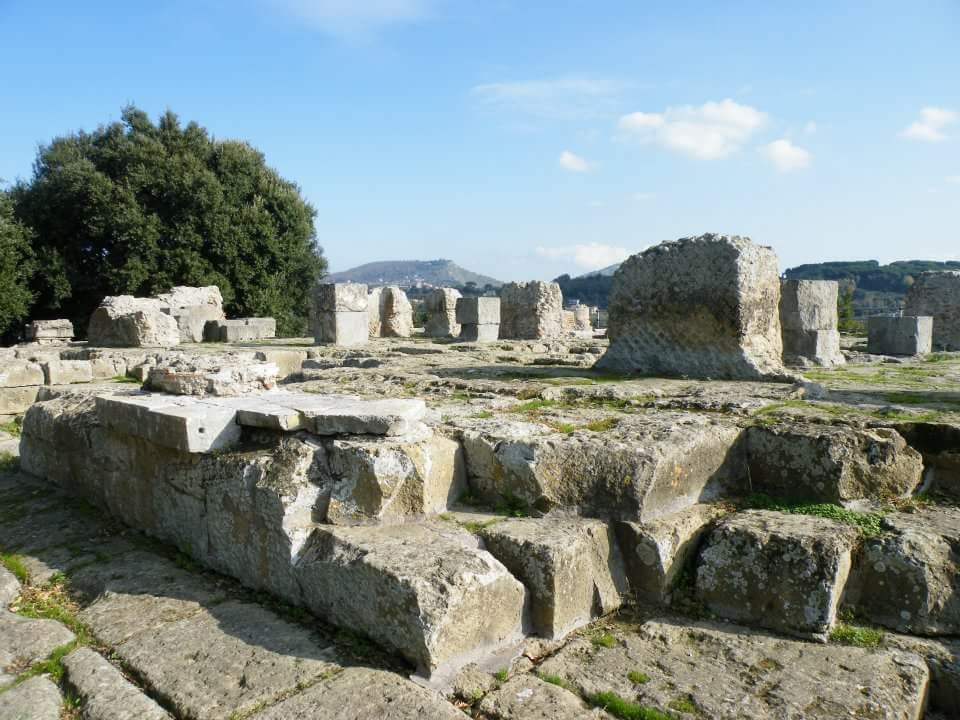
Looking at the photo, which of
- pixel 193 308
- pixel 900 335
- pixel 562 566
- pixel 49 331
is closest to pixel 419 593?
pixel 562 566

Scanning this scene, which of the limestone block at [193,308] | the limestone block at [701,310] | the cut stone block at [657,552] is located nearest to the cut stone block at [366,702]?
the cut stone block at [657,552]

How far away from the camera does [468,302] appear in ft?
48.1

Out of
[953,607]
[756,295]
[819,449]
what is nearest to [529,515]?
[819,449]

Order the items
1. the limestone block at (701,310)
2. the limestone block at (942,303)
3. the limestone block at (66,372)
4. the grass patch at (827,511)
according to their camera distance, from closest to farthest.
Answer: the grass patch at (827,511) < the limestone block at (701,310) < the limestone block at (66,372) < the limestone block at (942,303)

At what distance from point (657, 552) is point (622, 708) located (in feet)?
2.51

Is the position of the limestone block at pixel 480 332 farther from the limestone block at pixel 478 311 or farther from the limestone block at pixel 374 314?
the limestone block at pixel 374 314

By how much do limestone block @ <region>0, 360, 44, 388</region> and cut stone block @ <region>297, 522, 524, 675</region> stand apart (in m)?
7.14

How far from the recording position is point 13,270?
20875 mm

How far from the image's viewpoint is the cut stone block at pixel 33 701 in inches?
92.6

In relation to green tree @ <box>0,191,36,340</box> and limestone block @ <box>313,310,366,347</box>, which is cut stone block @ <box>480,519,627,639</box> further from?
green tree @ <box>0,191,36,340</box>

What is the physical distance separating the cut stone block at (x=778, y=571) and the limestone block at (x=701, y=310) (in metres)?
2.74

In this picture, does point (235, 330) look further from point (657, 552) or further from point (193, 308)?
point (657, 552)

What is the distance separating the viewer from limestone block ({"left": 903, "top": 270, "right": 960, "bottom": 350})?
14.0 m

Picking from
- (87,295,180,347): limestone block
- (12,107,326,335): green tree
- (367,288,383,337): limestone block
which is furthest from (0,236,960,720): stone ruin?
(12,107,326,335): green tree
